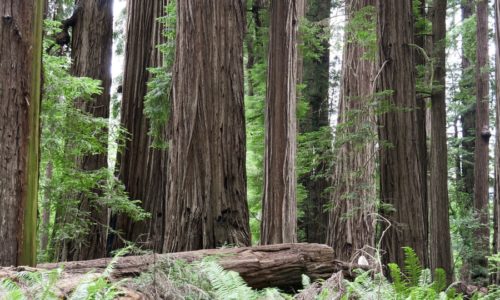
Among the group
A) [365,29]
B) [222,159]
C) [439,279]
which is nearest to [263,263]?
[439,279]

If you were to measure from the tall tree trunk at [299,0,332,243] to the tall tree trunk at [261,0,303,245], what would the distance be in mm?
3119

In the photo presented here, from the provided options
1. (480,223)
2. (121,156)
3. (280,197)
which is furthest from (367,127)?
(480,223)

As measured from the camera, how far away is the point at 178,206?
6.92 metres

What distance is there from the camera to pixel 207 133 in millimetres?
7039

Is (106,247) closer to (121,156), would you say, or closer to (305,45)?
(121,156)

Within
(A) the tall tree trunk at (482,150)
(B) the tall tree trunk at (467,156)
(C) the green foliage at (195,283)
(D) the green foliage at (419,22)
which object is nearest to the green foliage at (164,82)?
(C) the green foliage at (195,283)

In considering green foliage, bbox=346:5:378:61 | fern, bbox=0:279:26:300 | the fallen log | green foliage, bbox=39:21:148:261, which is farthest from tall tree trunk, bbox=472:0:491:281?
fern, bbox=0:279:26:300

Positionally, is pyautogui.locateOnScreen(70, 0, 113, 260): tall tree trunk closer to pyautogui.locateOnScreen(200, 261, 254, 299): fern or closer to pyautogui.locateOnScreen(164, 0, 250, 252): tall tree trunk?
pyautogui.locateOnScreen(164, 0, 250, 252): tall tree trunk

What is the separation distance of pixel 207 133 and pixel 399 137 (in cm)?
241

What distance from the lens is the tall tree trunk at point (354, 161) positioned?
25.1 ft

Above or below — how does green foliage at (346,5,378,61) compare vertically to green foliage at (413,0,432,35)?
below

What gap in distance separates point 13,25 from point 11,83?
45 cm

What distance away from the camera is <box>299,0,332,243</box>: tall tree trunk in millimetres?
15719

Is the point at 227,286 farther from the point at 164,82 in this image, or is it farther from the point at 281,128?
the point at 281,128
